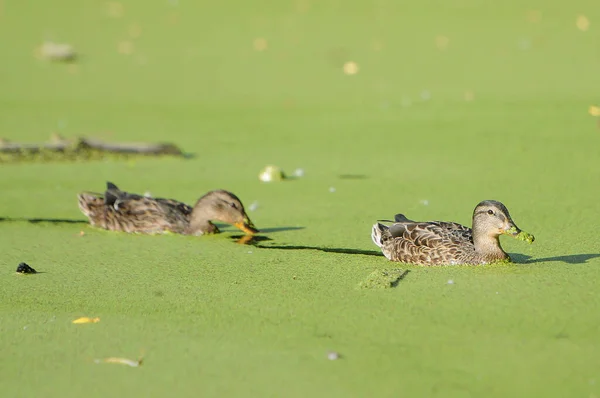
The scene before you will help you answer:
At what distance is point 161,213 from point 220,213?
432mm

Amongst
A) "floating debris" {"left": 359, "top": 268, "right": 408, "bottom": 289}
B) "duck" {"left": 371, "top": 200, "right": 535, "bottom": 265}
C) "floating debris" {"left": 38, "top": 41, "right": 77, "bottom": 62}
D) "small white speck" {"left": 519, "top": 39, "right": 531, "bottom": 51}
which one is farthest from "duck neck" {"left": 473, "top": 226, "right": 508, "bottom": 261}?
"floating debris" {"left": 38, "top": 41, "right": 77, "bottom": 62}

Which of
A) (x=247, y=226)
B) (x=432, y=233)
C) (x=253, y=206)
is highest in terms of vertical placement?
(x=253, y=206)

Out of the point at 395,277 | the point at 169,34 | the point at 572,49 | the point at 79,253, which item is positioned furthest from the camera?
the point at 169,34

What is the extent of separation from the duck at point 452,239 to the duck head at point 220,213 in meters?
0.95

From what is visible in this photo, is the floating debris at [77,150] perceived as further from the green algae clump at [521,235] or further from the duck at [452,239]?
the green algae clump at [521,235]

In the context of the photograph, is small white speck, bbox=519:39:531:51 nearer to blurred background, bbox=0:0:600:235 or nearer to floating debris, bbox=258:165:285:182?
blurred background, bbox=0:0:600:235

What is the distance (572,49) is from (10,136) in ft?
18.9

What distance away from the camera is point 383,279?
4.87 meters

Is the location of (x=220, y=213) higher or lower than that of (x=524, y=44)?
lower

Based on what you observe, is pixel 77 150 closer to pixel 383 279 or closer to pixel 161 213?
pixel 161 213

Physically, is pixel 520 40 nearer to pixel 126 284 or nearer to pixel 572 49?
pixel 572 49

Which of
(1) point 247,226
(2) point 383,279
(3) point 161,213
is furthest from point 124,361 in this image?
(3) point 161,213

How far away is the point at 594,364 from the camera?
376 cm

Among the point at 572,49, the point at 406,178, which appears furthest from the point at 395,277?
the point at 572,49
